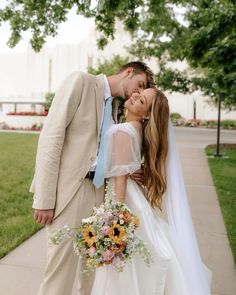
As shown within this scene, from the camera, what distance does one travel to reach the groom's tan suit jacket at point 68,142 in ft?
9.31

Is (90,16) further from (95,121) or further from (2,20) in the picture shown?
(95,121)

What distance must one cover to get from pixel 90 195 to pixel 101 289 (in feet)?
2.22

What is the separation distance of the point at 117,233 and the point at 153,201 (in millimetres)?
674

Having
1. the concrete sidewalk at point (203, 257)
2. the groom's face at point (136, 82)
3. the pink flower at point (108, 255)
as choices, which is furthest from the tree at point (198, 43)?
the pink flower at point (108, 255)

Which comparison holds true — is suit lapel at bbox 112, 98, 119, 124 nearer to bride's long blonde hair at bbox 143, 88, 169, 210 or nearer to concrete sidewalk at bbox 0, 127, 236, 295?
bride's long blonde hair at bbox 143, 88, 169, 210

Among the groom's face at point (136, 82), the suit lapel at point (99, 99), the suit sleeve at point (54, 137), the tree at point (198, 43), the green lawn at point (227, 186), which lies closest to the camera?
the suit sleeve at point (54, 137)

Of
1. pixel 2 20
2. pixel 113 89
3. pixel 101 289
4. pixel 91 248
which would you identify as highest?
pixel 2 20

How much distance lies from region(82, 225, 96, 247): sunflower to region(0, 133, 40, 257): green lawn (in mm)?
2624

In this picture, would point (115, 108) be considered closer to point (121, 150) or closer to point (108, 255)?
point (121, 150)

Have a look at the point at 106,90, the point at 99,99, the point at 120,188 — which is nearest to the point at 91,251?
the point at 120,188

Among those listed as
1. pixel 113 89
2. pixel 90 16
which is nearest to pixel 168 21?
pixel 90 16

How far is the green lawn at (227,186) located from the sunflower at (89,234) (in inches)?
124

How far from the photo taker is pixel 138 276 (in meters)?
2.98

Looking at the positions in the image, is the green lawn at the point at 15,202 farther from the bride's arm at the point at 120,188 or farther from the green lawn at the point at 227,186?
the green lawn at the point at 227,186
